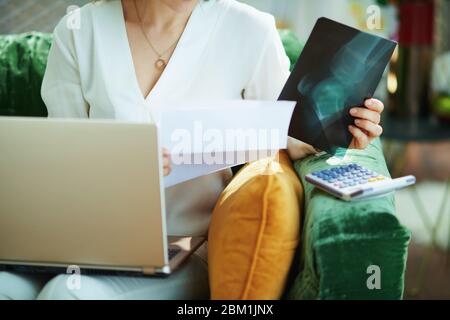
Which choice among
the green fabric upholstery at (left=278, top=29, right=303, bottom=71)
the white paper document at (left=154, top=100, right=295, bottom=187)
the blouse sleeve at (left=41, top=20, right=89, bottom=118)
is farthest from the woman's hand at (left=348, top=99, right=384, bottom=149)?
the blouse sleeve at (left=41, top=20, right=89, bottom=118)

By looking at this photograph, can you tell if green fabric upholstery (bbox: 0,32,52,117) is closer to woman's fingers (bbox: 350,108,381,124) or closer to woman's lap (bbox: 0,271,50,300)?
woman's lap (bbox: 0,271,50,300)

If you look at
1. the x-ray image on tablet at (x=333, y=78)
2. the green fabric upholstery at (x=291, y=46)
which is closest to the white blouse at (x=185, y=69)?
the x-ray image on tablet at (x=333, y=78)

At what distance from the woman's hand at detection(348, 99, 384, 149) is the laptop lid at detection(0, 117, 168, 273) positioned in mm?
427

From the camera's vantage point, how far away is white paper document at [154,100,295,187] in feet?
3.43

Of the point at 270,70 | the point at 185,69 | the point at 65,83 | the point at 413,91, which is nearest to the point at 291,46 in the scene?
the point at 270,70

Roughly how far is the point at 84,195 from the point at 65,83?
0.45 metres

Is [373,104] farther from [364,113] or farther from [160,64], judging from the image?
[160,64]

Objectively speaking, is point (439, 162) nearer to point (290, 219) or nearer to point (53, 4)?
point (53, 4)

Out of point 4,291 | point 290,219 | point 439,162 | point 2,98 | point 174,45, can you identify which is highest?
point 174,45

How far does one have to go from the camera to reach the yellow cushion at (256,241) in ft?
3.33

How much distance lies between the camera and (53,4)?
7.38 ft

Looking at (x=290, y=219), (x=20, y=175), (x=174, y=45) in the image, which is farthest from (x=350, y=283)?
(x=174, y=45)

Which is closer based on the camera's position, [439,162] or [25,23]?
[25,23]

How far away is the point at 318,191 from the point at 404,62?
5.36 ft
